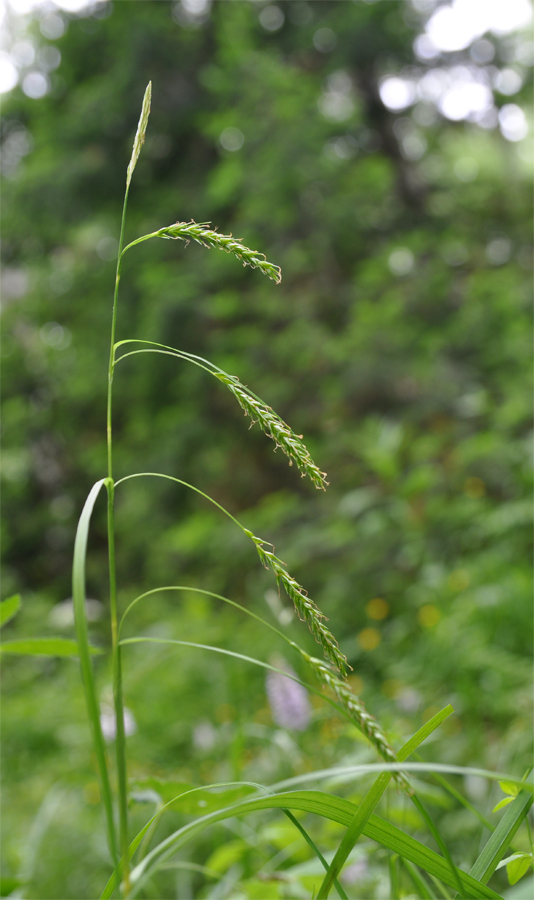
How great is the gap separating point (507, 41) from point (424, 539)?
327 centimetres

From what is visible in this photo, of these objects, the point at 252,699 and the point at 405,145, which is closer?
the point at 252,699

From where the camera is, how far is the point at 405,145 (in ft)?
13.9

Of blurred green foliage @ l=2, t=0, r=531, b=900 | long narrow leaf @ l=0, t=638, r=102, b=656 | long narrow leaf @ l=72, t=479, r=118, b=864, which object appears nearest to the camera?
long narrow leaf @ l=72, t=479, r=118, b=864

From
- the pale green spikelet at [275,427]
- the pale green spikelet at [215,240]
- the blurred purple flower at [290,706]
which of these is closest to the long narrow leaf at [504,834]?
the pale green spikelet at [275,427]

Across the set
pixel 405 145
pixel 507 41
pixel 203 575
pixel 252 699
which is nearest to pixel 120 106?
pixel 405 145

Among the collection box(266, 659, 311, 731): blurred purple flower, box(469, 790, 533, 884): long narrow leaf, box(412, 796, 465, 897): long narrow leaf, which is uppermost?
box(412, 796, 465, 897): long narrow leaf

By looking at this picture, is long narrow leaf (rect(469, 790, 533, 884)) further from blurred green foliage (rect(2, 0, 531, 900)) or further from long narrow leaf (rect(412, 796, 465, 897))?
blurred green foliage (rect(2, 0, 531, 900))

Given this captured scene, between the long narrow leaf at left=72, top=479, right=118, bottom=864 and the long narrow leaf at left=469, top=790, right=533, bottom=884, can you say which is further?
the long narrow leaf at left=469, top=790, right=533, bottom=884

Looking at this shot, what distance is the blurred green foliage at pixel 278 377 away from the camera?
6.54 feet

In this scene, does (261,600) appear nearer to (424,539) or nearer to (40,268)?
(424,539)

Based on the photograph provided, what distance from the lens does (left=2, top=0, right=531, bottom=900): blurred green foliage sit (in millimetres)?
1992

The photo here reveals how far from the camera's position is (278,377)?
3.26 meters

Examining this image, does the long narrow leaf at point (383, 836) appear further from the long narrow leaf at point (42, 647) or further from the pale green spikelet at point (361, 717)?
the long narrow leaf at point (42, 647)

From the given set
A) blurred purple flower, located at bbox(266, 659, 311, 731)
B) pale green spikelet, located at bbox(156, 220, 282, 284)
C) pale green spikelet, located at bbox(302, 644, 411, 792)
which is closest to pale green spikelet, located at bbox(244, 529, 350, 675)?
pale green spikelet, located at bbox(302, 644, 411, 792)
